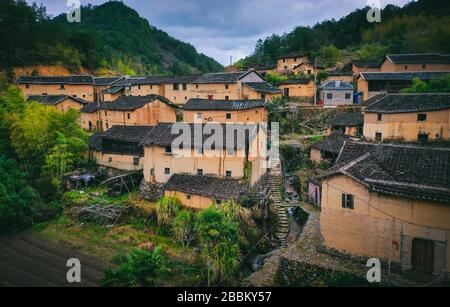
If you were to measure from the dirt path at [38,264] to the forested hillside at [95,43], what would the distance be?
1638 inches

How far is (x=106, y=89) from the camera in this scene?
→ 4475cm

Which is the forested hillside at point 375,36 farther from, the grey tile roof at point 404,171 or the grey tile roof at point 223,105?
the grey tile roof at point 404,171

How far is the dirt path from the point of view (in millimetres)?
15969

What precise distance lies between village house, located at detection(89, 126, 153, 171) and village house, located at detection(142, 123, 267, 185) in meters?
3.12

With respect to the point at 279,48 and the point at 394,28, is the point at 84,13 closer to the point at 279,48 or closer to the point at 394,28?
the point at 279,48

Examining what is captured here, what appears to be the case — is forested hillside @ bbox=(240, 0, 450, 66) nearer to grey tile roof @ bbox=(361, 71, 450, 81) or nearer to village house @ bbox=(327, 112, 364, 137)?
grey tile roof @ bbox=(361, 71, 450, 81)

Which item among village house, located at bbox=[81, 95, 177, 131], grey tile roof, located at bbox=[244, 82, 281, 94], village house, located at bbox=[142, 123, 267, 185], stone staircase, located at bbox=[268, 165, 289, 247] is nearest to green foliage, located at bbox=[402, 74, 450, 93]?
grey tile roof, located at bbox=[244, 82, 281, 94]

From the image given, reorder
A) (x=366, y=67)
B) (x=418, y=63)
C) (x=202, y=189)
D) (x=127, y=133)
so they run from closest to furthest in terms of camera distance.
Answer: (x=202, y=189) → (x=127, y=133) → (x=418, y=63) → (x=366, y=67)

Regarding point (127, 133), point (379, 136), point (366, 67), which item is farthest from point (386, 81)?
point (127, 133)

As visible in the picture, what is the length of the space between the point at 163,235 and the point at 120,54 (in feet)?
224

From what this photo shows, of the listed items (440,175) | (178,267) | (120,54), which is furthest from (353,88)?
(120,54)

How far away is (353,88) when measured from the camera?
38.0m

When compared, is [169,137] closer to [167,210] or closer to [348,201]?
[167,210]

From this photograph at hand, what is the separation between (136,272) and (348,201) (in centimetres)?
951
